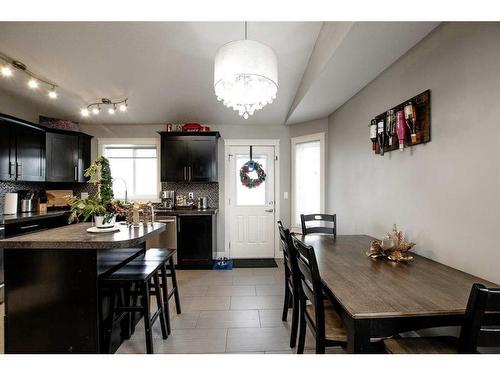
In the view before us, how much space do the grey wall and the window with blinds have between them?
3779 millimetres

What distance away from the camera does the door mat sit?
416 cm

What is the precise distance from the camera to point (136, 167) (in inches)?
185

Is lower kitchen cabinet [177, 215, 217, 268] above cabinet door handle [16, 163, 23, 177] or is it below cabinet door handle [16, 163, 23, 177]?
below

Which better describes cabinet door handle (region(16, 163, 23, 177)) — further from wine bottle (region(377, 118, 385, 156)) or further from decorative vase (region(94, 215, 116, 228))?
wine bottle (region(377, 118, 385, 156))

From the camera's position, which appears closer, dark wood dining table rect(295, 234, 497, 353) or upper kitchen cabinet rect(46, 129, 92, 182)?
dark wood dining table rect(295, 234, 497, 353)

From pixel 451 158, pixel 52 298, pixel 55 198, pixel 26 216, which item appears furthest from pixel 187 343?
pixel 55 198

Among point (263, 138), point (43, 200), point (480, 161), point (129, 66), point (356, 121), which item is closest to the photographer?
point (480, 161)

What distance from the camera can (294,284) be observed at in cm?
191

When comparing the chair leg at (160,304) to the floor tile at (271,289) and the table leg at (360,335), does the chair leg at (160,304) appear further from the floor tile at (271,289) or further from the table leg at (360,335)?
the table leg at (360,335)

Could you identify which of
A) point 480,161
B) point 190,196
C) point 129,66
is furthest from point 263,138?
point 480,161

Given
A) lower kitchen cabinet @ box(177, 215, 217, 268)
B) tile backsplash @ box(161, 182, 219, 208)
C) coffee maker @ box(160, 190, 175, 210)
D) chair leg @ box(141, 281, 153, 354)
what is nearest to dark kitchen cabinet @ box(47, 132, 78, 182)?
coffee maker @ box(160, 190, 175, 210)

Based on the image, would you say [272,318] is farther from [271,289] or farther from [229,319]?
[271,289]

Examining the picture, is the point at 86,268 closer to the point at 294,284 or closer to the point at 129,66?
the point at 294,284
